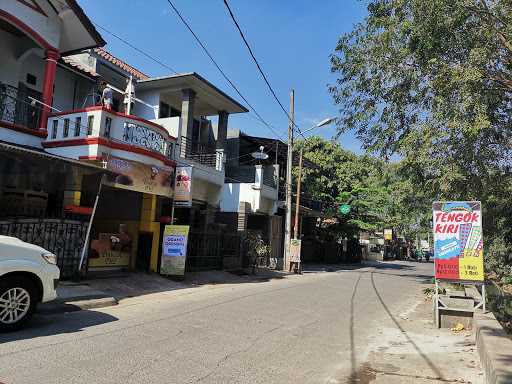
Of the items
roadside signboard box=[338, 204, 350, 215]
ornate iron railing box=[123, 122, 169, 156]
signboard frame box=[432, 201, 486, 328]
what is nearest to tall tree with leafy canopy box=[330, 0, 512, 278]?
signboard frame box=[432, 201, 486, 328]

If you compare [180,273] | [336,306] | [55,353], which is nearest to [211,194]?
[180,273]

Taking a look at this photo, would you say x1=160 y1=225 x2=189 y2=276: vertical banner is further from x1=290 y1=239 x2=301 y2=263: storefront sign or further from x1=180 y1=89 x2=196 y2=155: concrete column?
x1=290 y1=239 x2=301 y2=263: storefront sign

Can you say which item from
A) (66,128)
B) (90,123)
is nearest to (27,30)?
(66,128)

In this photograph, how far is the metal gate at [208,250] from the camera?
1858 centimetres

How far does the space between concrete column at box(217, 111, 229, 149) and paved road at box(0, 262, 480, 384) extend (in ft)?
38.7

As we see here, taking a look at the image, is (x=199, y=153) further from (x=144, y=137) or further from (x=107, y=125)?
(x=107, y=125)

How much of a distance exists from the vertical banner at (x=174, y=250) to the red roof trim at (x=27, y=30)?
6.82 m

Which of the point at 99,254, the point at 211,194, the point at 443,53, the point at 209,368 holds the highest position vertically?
the point at 443,53

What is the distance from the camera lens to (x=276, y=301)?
12805 millimetres

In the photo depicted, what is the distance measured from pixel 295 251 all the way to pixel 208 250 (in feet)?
21.2

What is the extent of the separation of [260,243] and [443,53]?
1288cm

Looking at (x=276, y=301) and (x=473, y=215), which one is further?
(x=276, y=301)

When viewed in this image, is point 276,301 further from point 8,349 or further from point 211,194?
point 211,194

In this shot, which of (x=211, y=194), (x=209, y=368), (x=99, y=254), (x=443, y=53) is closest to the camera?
(x=209, y=368)
